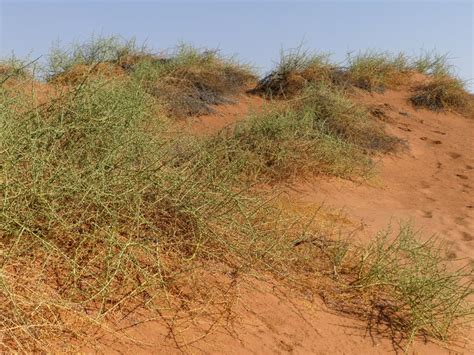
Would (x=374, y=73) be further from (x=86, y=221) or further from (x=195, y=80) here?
(x=86, y=221)

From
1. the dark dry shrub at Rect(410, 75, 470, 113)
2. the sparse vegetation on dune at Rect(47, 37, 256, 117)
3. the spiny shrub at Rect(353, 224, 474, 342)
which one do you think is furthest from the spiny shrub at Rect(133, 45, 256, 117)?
the spiny shrub at Rect(353, 224, 474, 342)

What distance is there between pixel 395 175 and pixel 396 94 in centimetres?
457

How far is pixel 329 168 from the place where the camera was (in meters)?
5.95

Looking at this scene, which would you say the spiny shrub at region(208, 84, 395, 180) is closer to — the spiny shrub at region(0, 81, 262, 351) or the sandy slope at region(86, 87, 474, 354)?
the sandy slope at region(86, 87, 474, 354)

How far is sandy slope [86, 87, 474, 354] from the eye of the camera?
7.56 ft

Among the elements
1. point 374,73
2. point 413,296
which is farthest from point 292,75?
point 413,296

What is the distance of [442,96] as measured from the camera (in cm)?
1072

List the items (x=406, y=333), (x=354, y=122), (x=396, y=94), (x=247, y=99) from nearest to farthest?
(x=406, y=333), (x=354, y=122), (x=247, y=99), (x=396, y=94)

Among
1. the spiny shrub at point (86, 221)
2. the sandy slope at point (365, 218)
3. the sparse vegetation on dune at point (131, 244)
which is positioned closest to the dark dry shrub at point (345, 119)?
the sandy slope at point (365, 218)

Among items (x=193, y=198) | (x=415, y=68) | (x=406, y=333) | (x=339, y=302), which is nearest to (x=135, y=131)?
(x=193, y=198)

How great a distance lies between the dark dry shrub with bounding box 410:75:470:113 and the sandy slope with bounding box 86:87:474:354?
0.91 feet

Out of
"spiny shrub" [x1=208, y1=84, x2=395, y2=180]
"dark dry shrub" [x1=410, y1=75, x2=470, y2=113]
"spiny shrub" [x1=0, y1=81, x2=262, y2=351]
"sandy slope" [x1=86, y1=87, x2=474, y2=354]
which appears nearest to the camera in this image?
"spiny shrub" [x1=0, y1=81, x2=262, y2=351]

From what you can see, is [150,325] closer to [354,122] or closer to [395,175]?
[395,175]

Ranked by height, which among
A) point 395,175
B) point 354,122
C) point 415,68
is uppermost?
point 415,68
